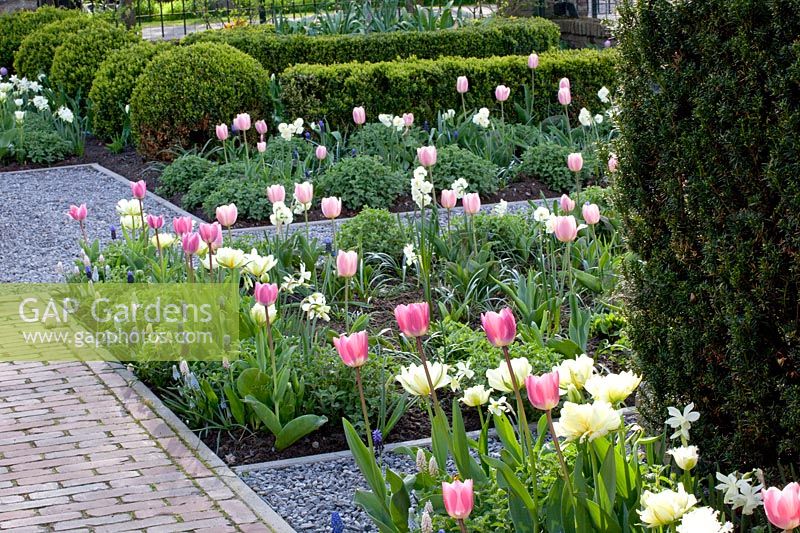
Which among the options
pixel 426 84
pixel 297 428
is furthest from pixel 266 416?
pixel 426 84

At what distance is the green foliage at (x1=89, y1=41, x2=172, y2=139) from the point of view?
1074cm

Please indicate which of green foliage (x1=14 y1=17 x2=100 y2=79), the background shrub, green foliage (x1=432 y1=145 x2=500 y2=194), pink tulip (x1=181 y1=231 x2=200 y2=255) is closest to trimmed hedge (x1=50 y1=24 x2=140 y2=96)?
green foliage (x1=14 y1=17 x2=100 y2=79)

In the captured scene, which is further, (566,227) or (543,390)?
(566,227)

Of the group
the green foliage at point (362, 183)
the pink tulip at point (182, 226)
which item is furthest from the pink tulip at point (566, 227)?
the green foliage at point (362, 183)

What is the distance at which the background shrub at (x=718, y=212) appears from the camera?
3098 mm

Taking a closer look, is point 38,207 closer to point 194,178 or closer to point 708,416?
point 194,178

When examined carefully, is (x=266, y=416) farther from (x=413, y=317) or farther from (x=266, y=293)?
(x=413, y=317)

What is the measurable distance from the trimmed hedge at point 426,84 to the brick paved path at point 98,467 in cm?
529

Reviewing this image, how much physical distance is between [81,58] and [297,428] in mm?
8602

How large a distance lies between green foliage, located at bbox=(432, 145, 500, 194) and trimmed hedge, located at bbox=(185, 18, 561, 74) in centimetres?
327

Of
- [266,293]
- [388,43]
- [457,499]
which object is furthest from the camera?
[388,43]

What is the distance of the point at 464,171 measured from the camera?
8477mm

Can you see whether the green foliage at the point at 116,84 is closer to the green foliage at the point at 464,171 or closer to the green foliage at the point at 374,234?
the green foliage at the point at 464,171

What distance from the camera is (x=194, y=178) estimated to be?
9.05m
